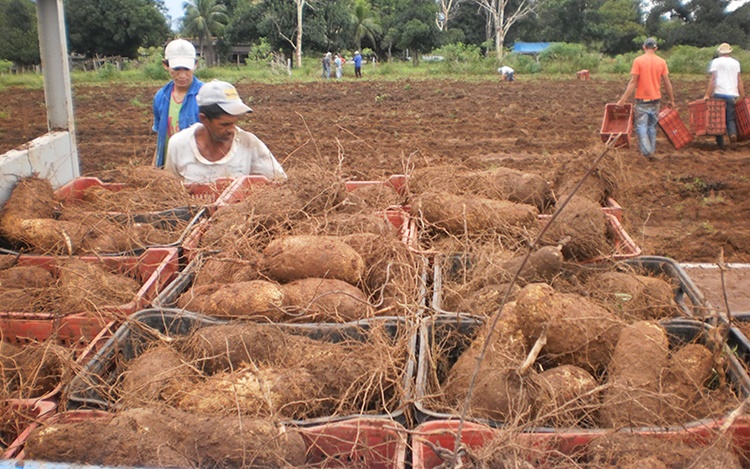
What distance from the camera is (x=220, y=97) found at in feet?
13.6

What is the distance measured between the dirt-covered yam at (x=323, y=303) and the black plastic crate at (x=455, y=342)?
314 millimetres

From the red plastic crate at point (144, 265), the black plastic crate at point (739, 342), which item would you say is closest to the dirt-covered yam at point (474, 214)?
the black plastic crate at point (739, 342)

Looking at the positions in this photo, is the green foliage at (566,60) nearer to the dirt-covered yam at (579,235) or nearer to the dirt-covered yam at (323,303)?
the dirt-covered yam at (579,235)

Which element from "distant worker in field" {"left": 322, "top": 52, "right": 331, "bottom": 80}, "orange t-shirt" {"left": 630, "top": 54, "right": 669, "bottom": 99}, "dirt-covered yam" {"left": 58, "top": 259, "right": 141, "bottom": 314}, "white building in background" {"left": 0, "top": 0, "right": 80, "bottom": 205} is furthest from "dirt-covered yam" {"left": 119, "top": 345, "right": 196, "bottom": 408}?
"distant worker in field" {"left": 322, "top": 52, "right": 331, "bottom": 80}

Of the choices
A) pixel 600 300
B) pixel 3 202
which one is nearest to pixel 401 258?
pixel 600 300

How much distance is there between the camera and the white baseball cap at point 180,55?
5.01 m

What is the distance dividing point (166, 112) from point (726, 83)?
9578mm

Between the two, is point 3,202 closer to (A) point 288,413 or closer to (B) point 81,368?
(B) point 81,368

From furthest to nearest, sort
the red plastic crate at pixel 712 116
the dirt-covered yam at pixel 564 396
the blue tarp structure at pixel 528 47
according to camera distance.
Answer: the blue tarp structure at pixel 528 47
the red plastic crate at pixel 712 116
the dirt-covered yam at pixel 564 396

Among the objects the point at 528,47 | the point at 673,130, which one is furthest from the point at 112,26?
the point at 673,130

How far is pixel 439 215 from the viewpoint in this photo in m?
3.60

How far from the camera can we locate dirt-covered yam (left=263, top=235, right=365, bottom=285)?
297cm

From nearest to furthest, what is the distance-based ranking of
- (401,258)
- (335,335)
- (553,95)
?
(335,335)
(401,258)
(553,95)

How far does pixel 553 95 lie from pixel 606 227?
1674 cm
